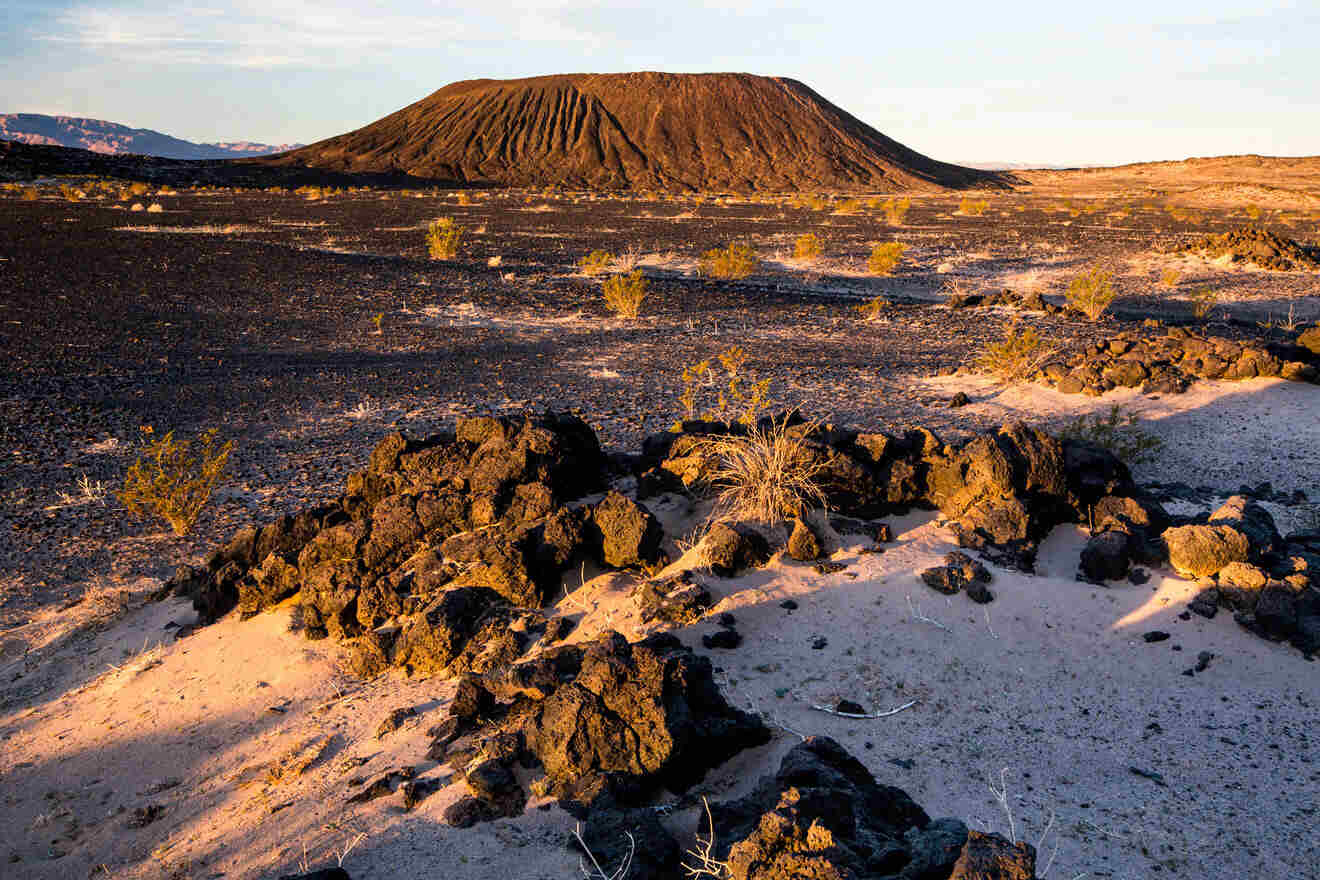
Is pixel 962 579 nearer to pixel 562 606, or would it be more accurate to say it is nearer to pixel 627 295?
pixel 562 606

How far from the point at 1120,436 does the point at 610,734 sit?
295 inches

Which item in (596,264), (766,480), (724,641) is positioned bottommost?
(724,641)

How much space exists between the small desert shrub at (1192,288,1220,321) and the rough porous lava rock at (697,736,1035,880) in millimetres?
16165

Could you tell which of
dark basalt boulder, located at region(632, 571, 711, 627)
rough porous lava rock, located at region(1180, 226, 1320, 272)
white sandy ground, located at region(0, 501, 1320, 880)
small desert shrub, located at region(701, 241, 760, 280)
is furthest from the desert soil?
rough porous lava rock, located at region(1180, 226, 1320, 272)

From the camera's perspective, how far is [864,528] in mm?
5547

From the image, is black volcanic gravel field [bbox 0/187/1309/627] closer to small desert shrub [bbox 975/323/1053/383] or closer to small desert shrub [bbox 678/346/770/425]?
small desert shrub [bbox 678/346/770/425]

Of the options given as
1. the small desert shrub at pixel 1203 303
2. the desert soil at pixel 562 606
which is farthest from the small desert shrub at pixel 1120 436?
the small desert shrub at pixel 1203 303

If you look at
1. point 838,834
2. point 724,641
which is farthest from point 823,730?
point 838,834

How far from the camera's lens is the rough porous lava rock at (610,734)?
11.4 ft

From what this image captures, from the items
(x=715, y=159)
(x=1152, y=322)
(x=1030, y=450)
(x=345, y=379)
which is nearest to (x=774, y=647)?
(x=1030, y=450)

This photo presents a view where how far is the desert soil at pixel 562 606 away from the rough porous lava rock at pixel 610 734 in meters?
0.14

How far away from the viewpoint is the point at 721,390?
36.0 feet

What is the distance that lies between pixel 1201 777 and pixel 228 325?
15.9m

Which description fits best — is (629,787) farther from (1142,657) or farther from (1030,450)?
(1030,450)
